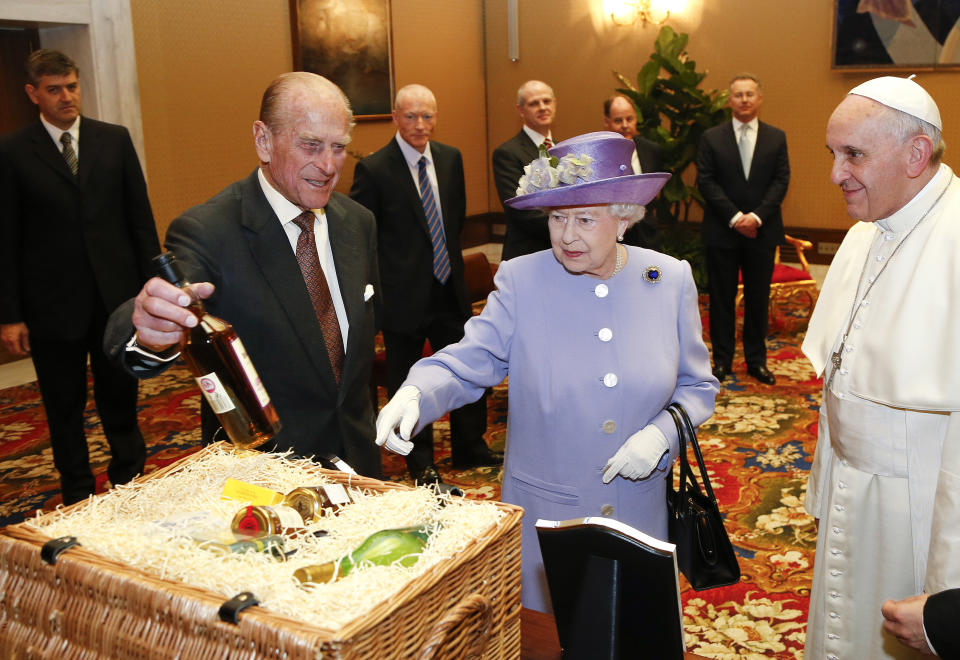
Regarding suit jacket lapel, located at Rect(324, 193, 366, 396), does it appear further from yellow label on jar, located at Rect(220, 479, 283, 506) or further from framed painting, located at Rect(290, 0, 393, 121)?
framed painting, located at Rect(290, 0, 393, 121)

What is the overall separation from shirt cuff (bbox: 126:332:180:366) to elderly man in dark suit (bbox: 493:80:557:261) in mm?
3711

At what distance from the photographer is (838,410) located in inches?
88.3

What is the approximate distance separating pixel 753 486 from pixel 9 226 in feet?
12.9

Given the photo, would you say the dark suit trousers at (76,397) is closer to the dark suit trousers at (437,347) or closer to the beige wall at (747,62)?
the dark suit trousers at (437,347)

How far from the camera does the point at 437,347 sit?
5.07 metres

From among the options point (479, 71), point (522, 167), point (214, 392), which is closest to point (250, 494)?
point (214, 392)

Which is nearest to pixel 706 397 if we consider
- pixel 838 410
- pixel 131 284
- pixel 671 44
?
pixel 838 410

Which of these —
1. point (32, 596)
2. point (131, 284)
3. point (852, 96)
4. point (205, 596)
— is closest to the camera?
point (205, 596)

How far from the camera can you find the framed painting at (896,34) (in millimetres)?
7844

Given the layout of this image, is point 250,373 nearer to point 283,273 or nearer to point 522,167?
point 283,273

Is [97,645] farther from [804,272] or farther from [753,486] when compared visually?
[804,272]

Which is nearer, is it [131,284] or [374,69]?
[131,284]

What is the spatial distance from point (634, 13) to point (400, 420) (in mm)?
8856

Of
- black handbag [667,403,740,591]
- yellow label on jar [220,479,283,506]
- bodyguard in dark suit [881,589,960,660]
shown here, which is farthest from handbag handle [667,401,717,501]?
yellow label on jar [220,479,283,506]
